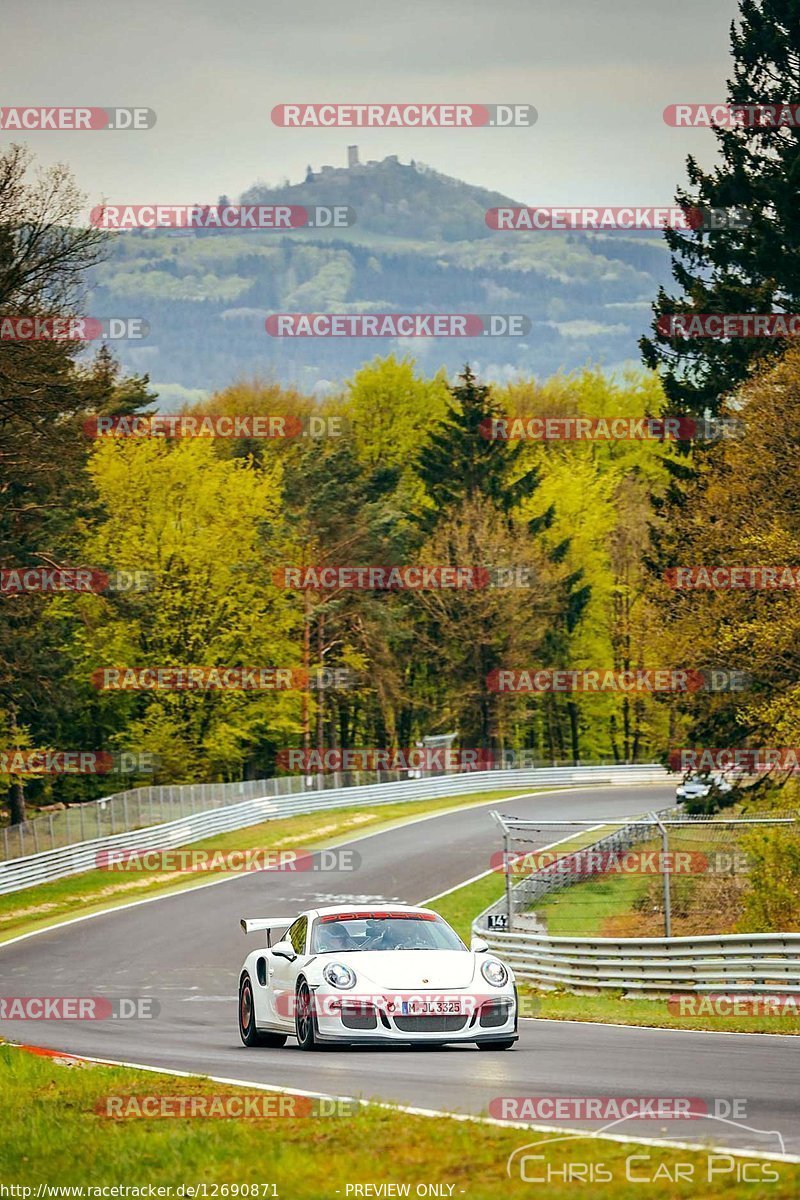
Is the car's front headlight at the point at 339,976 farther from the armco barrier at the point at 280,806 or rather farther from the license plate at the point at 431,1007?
the armco barrier at the point at 280,806

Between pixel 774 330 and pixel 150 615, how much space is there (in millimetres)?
31670

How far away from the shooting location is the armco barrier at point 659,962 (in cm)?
1906

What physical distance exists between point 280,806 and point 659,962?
1482 inches

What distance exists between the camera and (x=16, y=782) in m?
52.3

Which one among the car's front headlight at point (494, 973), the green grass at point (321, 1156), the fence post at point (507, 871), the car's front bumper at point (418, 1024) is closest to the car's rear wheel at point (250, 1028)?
the car's front bumper at point (418, 1024)

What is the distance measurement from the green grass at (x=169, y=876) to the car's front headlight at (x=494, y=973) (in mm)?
Answer: 25978

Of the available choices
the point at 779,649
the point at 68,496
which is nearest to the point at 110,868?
the point at 68,496

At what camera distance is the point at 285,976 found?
15.1 m

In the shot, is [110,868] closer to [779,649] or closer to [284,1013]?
[779,649]

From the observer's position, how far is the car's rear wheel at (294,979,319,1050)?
14.3 m

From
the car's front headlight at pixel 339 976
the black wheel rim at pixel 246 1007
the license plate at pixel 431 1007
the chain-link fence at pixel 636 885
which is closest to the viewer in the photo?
the license plate at pixel 431 1007

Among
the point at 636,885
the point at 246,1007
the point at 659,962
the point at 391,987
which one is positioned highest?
the point at 391,987

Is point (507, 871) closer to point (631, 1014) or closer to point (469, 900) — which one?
point (631, 1014)

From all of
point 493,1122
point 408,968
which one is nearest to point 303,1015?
point 408,968
